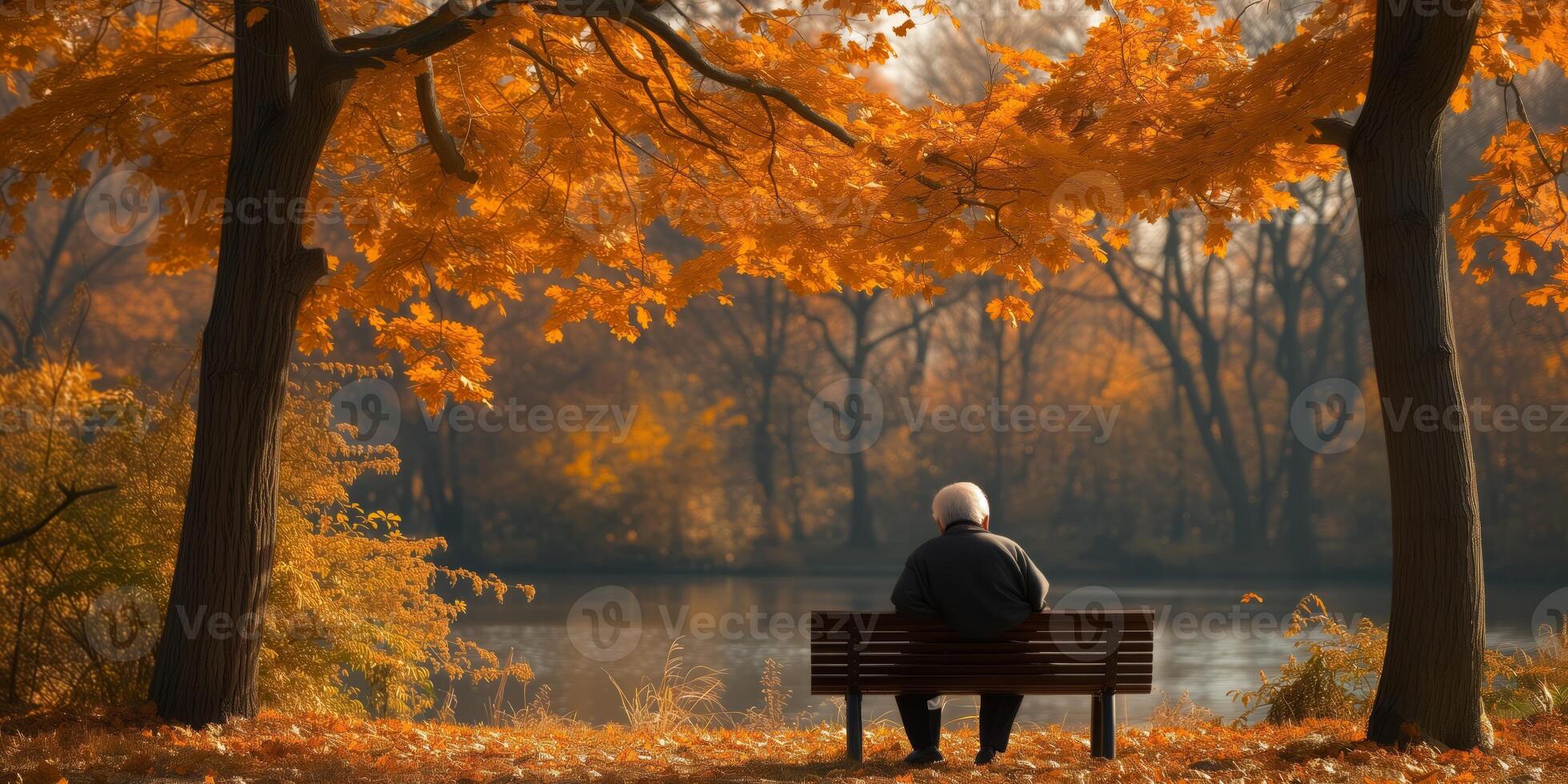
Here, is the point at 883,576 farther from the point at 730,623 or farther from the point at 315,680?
the point at 315,680

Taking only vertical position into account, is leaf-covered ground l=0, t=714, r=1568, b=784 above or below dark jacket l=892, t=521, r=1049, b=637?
below

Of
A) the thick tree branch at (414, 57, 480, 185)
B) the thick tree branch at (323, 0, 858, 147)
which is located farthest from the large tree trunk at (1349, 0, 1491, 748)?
the thick tree branch at (414, 57, 480, 185)

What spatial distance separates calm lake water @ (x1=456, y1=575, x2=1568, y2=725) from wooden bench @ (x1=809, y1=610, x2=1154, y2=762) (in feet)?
14.7

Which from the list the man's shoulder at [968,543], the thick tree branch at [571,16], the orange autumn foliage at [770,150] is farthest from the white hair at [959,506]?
the thick tree branch at [571,16]

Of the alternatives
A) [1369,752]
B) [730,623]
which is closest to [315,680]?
[1369,752]

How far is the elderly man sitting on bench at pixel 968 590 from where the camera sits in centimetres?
605

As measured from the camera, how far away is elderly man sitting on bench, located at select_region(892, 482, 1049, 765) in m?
6.05

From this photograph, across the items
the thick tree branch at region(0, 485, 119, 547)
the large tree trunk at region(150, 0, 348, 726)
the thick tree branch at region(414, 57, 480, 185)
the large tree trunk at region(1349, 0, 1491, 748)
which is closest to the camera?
the large tree trunk at region(1349, 0, 1491, 748)

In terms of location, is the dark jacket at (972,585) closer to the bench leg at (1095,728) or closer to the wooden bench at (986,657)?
the wooden bench at (986,657)

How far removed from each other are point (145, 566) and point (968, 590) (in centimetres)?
563

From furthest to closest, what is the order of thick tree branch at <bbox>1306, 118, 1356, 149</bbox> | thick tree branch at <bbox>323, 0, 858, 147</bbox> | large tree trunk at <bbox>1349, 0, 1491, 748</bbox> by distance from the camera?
thick tree branch at <bbox>323, 0, 858, 147</bbox> → thick tree branch at <bbox>1306, 118, 1356, 149</bbox> → large tree trunk at <bbox>1349, 0, 1491, 748</bbox>

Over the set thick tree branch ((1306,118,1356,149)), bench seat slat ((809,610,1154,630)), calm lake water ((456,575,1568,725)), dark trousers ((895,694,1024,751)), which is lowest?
calm lake water ((456,575,1568,725))

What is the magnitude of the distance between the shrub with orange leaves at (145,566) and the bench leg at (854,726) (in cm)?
368

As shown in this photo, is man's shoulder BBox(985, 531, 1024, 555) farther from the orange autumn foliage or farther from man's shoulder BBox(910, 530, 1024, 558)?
the orange autumn foliage
